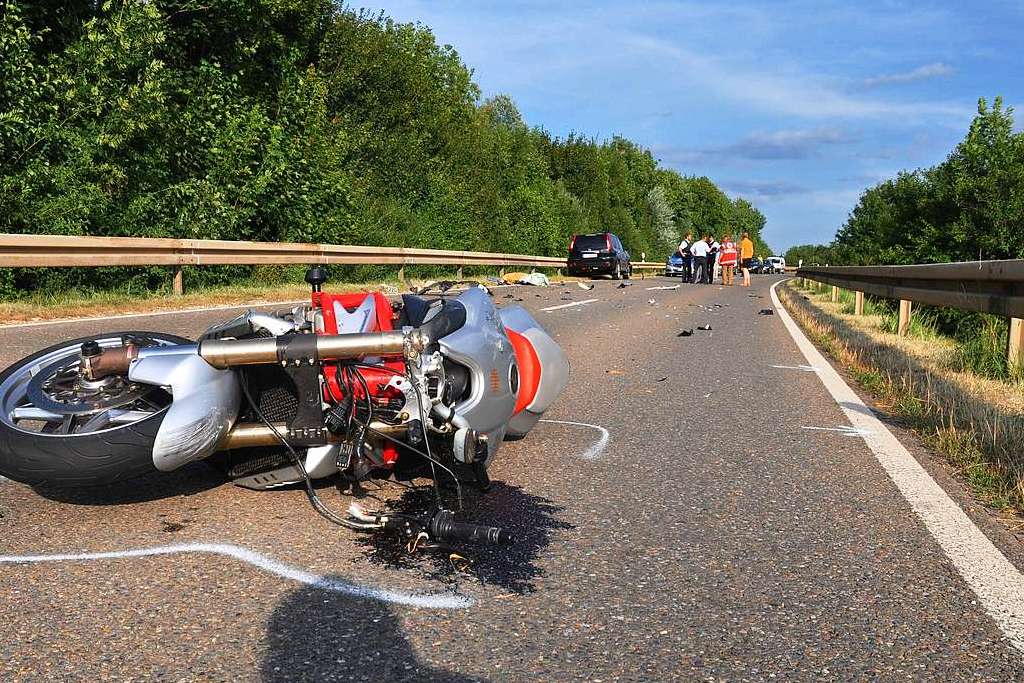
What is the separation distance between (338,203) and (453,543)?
2049cm

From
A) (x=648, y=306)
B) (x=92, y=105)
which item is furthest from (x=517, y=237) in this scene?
(x=92, y=105)

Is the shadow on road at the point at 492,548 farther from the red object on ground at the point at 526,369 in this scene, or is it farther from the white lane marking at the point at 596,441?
the white lane marking at the point at 596,441

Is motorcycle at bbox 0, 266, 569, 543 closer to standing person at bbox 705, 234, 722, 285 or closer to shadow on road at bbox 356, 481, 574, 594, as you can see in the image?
shadow on road at bbox 356, 481, 574, 594

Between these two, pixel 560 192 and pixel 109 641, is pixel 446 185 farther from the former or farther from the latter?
pixel 109 641

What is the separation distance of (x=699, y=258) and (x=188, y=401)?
32.4 m

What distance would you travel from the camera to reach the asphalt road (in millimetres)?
2523

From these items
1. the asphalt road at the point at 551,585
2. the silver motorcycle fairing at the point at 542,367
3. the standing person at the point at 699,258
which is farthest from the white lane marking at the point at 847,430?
the standing person at the point at 699,258

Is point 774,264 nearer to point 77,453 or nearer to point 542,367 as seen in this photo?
point 542,367

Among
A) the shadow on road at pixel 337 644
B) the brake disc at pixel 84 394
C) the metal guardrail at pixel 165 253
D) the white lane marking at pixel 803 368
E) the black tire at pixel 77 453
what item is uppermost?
the metal guardrail at pixel 165 253

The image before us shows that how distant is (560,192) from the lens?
59938 millimetres

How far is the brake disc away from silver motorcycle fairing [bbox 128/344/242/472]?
225 millimetres

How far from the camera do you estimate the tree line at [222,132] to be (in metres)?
14.8

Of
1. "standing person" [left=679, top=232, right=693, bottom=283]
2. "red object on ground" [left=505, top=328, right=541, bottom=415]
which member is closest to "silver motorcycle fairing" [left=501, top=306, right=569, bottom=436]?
"red object on ground" [left=505, top=328, right=541, bottom=415]

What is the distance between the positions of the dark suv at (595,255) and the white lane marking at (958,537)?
99.7 feet
